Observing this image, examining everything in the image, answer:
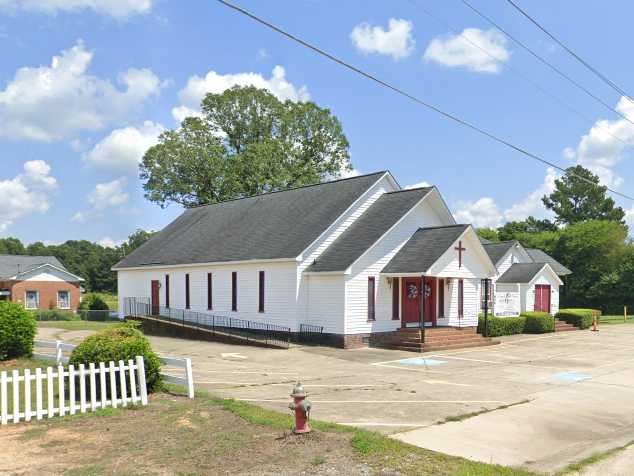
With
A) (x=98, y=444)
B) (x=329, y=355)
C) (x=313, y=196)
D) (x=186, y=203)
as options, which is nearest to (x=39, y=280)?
(x=186, y=203)

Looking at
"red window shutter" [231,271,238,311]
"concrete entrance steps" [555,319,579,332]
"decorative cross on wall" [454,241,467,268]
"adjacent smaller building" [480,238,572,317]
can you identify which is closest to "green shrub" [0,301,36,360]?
"red window shutter" [231,271,238,311]

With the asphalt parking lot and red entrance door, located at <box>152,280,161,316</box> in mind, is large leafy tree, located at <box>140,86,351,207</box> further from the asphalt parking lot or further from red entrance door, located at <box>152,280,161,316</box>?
the asphalt parking lot

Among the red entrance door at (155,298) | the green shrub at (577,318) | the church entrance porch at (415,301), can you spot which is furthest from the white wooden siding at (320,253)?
the green shrub at (577,318)

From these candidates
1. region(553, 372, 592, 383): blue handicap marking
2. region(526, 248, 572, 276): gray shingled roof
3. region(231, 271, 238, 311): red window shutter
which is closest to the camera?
region(553, 372, 592, 383): blue handicap marking

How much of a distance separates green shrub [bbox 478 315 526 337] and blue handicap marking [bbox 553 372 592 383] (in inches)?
492

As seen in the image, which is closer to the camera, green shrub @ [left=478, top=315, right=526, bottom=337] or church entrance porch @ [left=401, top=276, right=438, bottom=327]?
church entrance porch @ [left=401, top=276, right=438, bottom=327]

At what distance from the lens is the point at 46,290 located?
186ft

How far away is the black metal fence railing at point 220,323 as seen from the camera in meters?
26.9

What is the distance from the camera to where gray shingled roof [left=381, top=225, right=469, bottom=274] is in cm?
2539

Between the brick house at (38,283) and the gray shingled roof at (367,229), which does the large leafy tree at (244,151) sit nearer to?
the brick house at (38,283)

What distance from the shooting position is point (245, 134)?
5656 cm

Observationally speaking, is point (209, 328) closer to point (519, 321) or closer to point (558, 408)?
point (519, 321)

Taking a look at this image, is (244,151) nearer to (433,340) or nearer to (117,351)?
(433,340)

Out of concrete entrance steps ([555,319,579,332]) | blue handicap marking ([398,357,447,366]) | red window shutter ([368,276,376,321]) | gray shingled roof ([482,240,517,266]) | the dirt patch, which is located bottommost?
concrete entrance steps ([555,319,579,332])
